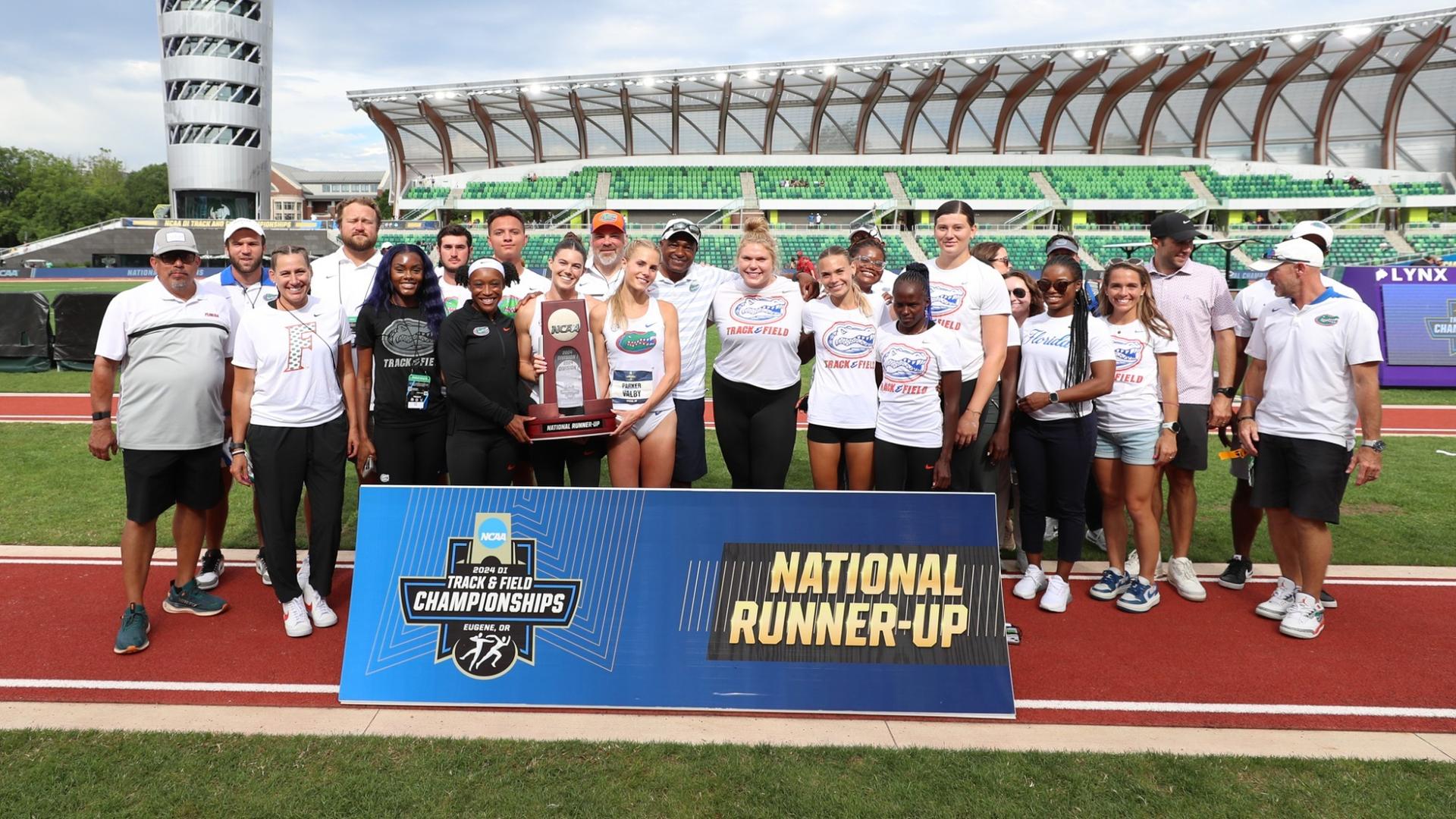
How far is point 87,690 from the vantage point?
12.0 ft

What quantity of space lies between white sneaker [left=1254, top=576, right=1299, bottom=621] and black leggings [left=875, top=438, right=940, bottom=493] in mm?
2095

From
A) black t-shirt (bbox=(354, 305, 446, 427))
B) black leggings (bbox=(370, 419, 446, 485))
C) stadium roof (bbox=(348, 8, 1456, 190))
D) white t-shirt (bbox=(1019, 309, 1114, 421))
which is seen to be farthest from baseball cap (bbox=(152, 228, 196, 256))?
stadium roof (bbox=(348, 8, 1456, 190))

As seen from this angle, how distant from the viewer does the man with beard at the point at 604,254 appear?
5.15 metres

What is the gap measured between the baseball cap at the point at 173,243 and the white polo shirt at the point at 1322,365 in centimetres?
575

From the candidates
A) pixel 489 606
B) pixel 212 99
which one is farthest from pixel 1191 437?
pixel 212 99

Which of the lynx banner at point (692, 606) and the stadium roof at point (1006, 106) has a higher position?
the stadium roof at point (1006, 106)

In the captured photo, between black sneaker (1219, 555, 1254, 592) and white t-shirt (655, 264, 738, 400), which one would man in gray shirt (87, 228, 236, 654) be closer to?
white t-shirt (655, 264, 738, 400)

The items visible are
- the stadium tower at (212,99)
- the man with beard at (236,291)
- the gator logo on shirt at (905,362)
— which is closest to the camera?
the gator logo on shirt at (905,362)

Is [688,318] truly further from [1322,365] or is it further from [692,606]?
[1322,365]

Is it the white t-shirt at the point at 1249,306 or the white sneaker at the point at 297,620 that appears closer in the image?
the white sneaker at the point at 297,620

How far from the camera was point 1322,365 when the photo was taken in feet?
14.1

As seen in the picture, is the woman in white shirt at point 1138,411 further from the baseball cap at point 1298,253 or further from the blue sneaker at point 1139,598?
the baseball cap at point 1298,253

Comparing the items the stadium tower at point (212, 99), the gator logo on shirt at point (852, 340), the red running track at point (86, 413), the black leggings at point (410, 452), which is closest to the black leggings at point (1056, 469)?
the gator logo on shirt at point (852, 340)

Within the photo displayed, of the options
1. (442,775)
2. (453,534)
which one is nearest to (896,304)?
(453,534)
